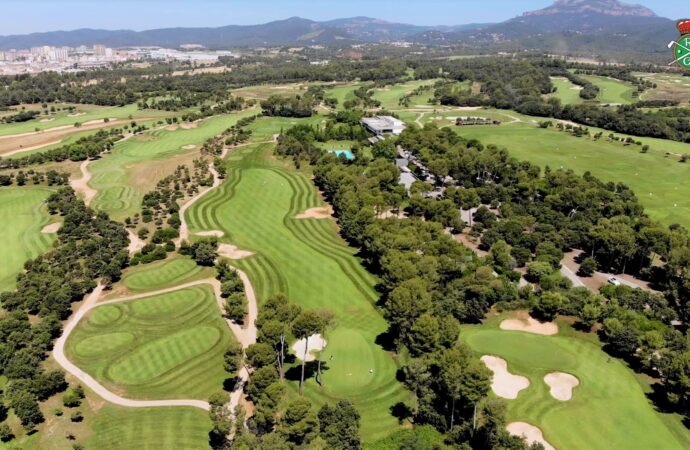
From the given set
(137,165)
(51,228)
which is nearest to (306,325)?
(51,228)

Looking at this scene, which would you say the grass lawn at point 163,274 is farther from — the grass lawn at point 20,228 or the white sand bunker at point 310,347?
the white sand bunker at point 310,347

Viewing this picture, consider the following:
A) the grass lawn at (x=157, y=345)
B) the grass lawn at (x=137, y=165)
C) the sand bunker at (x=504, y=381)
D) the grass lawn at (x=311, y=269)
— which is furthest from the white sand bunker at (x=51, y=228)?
the sand bunker at (x=504, y=381)

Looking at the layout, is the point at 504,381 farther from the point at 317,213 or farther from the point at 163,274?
the point at 317,213

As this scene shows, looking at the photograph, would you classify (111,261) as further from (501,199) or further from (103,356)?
(501,199)

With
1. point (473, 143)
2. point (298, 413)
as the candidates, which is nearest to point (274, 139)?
point (473, 143)

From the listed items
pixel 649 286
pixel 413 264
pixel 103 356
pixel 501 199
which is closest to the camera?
pixel 103 356

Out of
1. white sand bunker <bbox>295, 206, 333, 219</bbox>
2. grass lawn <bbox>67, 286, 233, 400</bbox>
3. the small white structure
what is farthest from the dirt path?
the small white structure

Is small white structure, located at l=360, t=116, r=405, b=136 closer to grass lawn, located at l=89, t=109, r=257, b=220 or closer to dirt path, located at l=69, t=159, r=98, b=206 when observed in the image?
grass lawn, located at l=89, t=109, r=257, b=220
